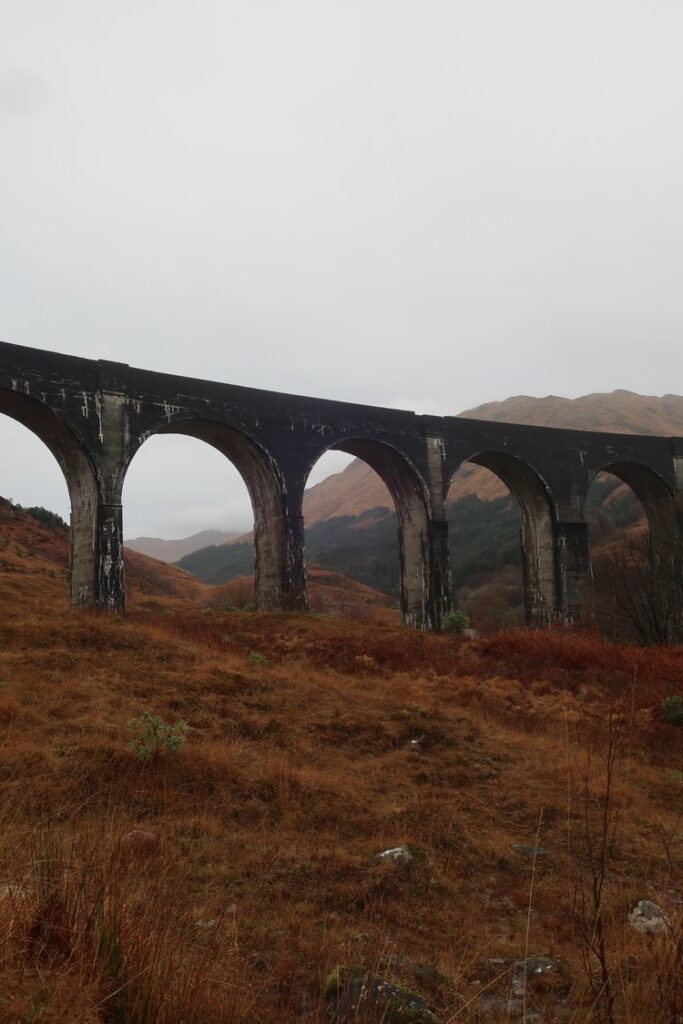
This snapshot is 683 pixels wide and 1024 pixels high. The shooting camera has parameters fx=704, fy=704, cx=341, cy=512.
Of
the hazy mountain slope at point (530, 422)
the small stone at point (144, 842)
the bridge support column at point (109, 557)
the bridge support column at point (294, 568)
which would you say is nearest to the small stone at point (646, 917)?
the small stone at point (144, 842)

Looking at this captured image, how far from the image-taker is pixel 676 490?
1036 inches

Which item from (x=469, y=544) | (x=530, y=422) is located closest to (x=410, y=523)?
(x=469, y=544)

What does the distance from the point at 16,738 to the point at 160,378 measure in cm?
1286

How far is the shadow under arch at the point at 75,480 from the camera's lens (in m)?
17.0

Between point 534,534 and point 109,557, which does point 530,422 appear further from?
point 109,557

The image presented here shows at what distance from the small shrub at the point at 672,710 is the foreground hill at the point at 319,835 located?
0.68 ft

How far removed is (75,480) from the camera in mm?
17703

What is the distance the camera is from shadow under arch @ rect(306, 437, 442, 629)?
22.2 meters

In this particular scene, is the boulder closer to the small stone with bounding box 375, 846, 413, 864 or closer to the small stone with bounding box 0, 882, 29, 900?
the small stone with bounding box 0, 882, 29, 900

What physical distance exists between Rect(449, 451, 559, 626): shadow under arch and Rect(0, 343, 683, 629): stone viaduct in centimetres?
5

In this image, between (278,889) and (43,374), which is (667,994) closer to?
(278,889)

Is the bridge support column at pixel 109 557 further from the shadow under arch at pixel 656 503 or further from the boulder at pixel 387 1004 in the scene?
the shadow under arch at pixel 656 503

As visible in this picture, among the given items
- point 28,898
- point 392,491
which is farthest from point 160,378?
point 28,898

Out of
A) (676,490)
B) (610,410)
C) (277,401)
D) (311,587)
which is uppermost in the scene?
(610,410)
